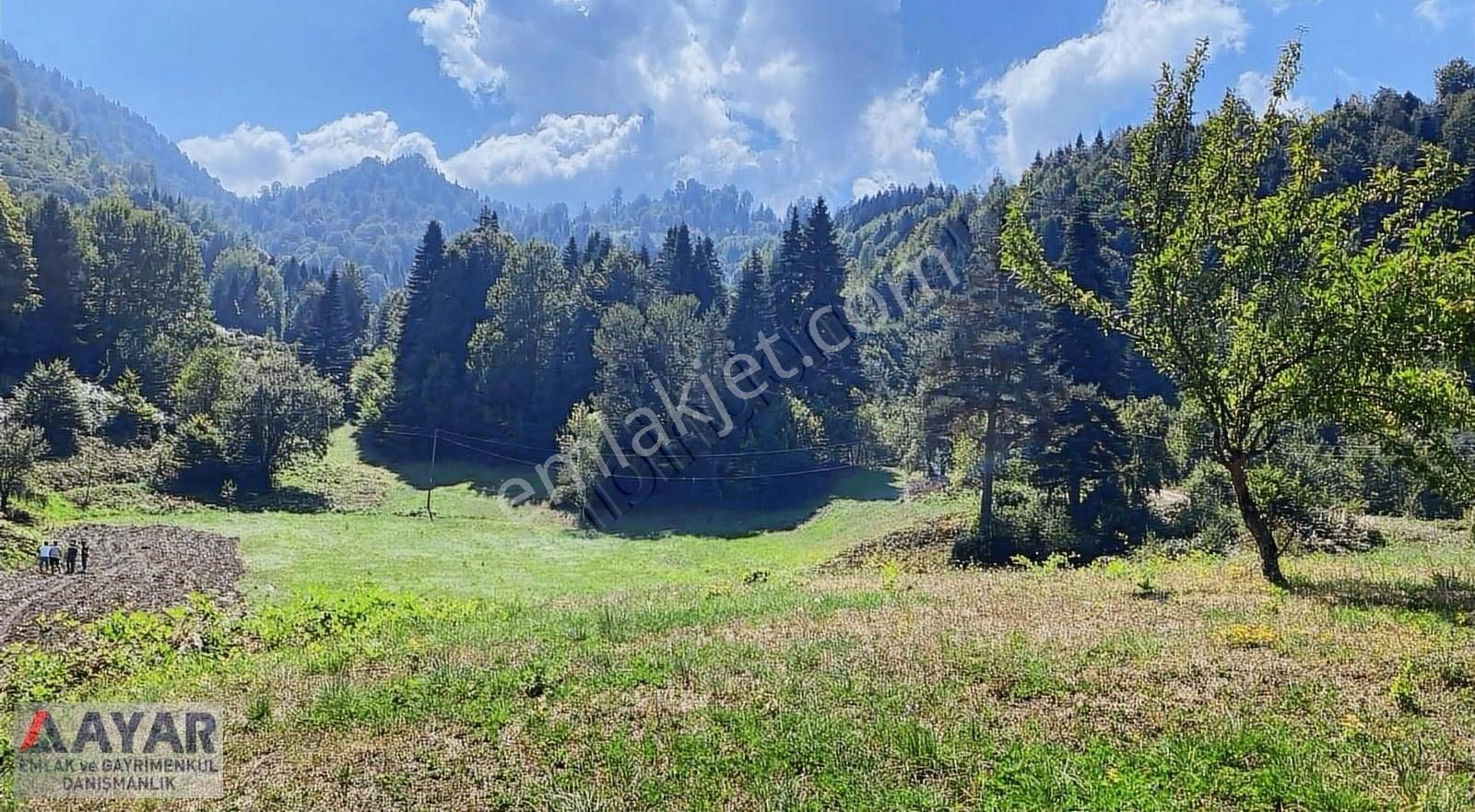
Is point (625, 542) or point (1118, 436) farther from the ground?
point (1118, 436)

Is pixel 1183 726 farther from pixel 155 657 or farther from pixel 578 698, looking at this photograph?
pixel 155 657

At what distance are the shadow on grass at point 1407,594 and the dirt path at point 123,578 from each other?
78.3ft

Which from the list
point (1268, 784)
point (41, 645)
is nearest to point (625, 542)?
point (41, 645)

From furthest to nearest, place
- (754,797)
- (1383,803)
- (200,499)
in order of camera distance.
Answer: (200,499) → (754,797) → (1383,803)

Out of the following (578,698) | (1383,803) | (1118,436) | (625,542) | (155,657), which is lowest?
(625,542)

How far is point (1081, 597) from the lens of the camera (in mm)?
12750

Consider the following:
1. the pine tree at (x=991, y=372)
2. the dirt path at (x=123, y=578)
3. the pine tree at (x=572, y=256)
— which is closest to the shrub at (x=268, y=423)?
the dirt path at (x=123, y=578)

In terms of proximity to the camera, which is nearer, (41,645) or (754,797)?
(754,797)

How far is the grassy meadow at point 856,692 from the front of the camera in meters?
6.22

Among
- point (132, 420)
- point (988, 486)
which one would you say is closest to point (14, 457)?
point (132, 420)

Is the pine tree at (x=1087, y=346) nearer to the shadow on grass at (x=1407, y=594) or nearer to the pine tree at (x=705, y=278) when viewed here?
the shadow on grass at (x=1407, y=594)

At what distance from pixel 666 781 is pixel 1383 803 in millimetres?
5289

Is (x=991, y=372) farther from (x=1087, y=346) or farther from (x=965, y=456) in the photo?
(x=1087, y=346)

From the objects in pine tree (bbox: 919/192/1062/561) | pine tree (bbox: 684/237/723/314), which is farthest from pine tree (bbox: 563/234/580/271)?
pine tree (bbox: 919/192/1062/561)
